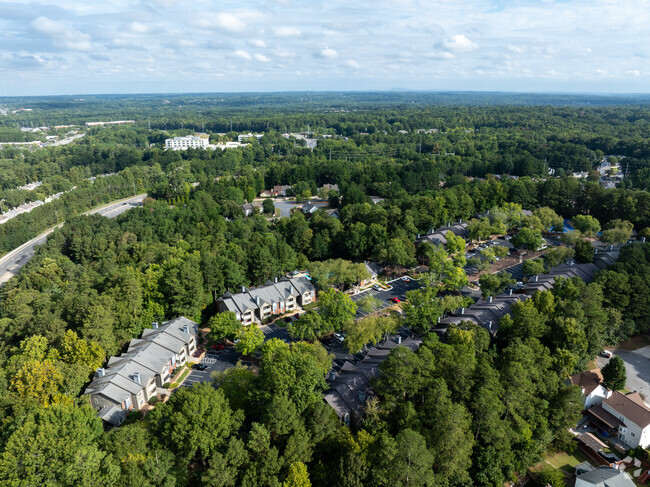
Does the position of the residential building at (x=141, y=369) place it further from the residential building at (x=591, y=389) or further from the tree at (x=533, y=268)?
the tree at (x=533, y=268)

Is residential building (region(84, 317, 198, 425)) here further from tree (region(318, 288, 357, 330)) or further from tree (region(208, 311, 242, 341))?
tree (region(318, 288, 357, 330))

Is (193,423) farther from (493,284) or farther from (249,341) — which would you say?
(493,284)

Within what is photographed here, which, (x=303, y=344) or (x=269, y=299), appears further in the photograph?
(x=269, y=299)

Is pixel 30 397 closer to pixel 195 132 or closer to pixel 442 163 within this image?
pixel 442 163

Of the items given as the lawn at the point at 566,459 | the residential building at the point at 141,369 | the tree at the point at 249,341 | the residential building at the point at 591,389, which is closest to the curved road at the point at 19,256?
the residential building at the point at 141,369

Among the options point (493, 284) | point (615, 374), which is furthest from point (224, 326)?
point (615, 374)
